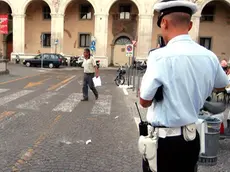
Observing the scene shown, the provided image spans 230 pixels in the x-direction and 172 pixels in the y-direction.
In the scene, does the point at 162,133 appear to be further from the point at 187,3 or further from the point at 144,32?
the point at 144,32

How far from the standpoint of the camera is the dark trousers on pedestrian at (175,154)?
84.4 inches

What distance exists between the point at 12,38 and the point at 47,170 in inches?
1560

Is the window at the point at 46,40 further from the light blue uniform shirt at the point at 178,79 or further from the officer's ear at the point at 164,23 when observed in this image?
the light blue uniform shirt at the point at 178,79

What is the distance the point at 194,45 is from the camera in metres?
2.17

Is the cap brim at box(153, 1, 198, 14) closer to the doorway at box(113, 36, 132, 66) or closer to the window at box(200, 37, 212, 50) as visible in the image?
the doorway at box(113, 36, 132, 66)

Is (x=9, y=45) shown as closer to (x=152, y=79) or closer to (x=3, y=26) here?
(x=3, y=26)

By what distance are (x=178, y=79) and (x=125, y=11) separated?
36927 millimetres

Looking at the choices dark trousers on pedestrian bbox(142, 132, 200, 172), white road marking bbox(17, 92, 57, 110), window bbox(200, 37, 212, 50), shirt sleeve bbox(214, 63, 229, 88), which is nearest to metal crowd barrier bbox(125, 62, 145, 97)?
white road marking bbox(17, 92, 57, 110)

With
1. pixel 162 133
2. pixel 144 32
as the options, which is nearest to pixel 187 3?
pixel 162 133

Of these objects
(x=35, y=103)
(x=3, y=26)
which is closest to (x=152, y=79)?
(x=35, y=103)

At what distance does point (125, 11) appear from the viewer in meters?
37.7

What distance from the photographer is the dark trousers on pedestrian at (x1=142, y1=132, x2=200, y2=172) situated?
214 centimetres

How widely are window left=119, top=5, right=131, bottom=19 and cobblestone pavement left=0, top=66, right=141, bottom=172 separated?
2936 cm

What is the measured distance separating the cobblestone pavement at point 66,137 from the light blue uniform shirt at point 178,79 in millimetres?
2321
